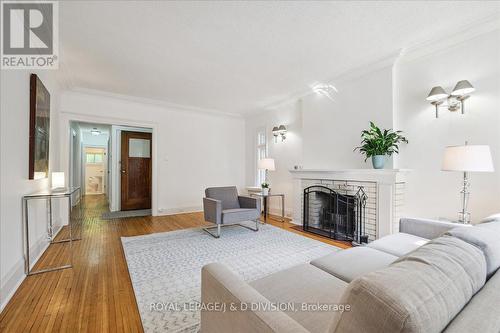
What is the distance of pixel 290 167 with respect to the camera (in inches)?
196

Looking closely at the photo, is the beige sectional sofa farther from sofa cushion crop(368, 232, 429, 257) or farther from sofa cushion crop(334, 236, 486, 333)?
sofa cushion crop(368, 232, 429, 257)

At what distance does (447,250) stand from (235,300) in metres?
0.80

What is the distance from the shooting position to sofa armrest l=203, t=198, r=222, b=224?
3469mm

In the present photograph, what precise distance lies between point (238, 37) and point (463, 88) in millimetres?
2528

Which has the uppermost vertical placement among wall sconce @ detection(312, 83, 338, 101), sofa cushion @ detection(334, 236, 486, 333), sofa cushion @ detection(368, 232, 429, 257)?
wall sconce @ detection(312, 83, 338, 101)

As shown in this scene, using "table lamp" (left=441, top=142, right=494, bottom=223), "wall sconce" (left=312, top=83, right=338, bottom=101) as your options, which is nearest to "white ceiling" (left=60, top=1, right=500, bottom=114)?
"wall sconce" (left=312, top=83, right=338, bottom=101)

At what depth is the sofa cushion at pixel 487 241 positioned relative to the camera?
88 centimetres

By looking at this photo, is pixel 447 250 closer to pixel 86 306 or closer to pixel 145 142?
pixel 86 306

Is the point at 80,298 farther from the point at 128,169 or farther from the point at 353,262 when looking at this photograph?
the point at 128,169

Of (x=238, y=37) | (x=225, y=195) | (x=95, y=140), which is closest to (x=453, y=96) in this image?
(x=238, y=37)

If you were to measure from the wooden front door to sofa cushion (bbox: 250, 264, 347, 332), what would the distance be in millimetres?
5454

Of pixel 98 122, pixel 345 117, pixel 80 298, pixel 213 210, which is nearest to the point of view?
pixel 80 298

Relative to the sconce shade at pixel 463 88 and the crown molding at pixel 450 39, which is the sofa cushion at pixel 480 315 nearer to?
the sconce shade at pixel 463 88

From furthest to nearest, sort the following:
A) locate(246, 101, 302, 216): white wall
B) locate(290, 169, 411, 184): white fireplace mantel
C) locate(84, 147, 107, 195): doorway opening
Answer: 1. locate(84, 147, 107, 195): doorway opening
2. locate(246, 101, 302, 216): white wall
3. locate(290, 169, 411, 184): white fireplace mantel
